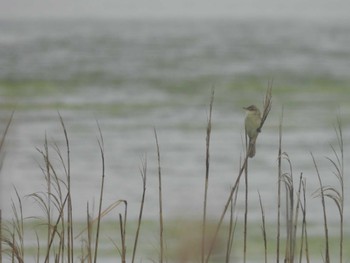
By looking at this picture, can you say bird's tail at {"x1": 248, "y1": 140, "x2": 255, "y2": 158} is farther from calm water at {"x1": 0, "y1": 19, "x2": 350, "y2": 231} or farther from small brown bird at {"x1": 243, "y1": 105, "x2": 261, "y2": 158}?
calm water at {"x1": 0, "y1": 19, "x2": 350, "y2": 231}

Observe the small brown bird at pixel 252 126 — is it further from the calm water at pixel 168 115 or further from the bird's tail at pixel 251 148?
the calm water at pixel 168 115

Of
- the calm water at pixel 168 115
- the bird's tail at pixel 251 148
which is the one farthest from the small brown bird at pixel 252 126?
the calm water at pixel 168 115

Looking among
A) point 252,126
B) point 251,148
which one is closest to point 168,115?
point 252,126

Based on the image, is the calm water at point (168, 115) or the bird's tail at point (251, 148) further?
the calm water at point (168, 115)

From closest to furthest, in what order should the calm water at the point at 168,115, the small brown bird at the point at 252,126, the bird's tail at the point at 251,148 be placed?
the bird's tail at the point at 251,148 < the small brown bird at the point at 252,126 < the calm water at the point at 168,115

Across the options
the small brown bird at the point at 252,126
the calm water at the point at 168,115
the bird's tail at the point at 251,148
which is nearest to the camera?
the bird's tail at the point at 251,148

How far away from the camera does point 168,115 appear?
21.5 metres

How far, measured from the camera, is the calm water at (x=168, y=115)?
12.0 meters

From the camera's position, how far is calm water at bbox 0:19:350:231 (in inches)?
471

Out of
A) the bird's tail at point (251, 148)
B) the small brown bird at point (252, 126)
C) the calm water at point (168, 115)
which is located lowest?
the bird's tail at point (251, 148)

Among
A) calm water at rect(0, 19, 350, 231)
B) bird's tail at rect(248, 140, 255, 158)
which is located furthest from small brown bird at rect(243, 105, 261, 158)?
calm water at rect(0, 19, 350, 231)

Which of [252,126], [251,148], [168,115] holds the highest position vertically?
[168,115]

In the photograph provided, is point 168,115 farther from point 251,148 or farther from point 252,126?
point 251,148

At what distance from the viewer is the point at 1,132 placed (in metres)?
3.35
